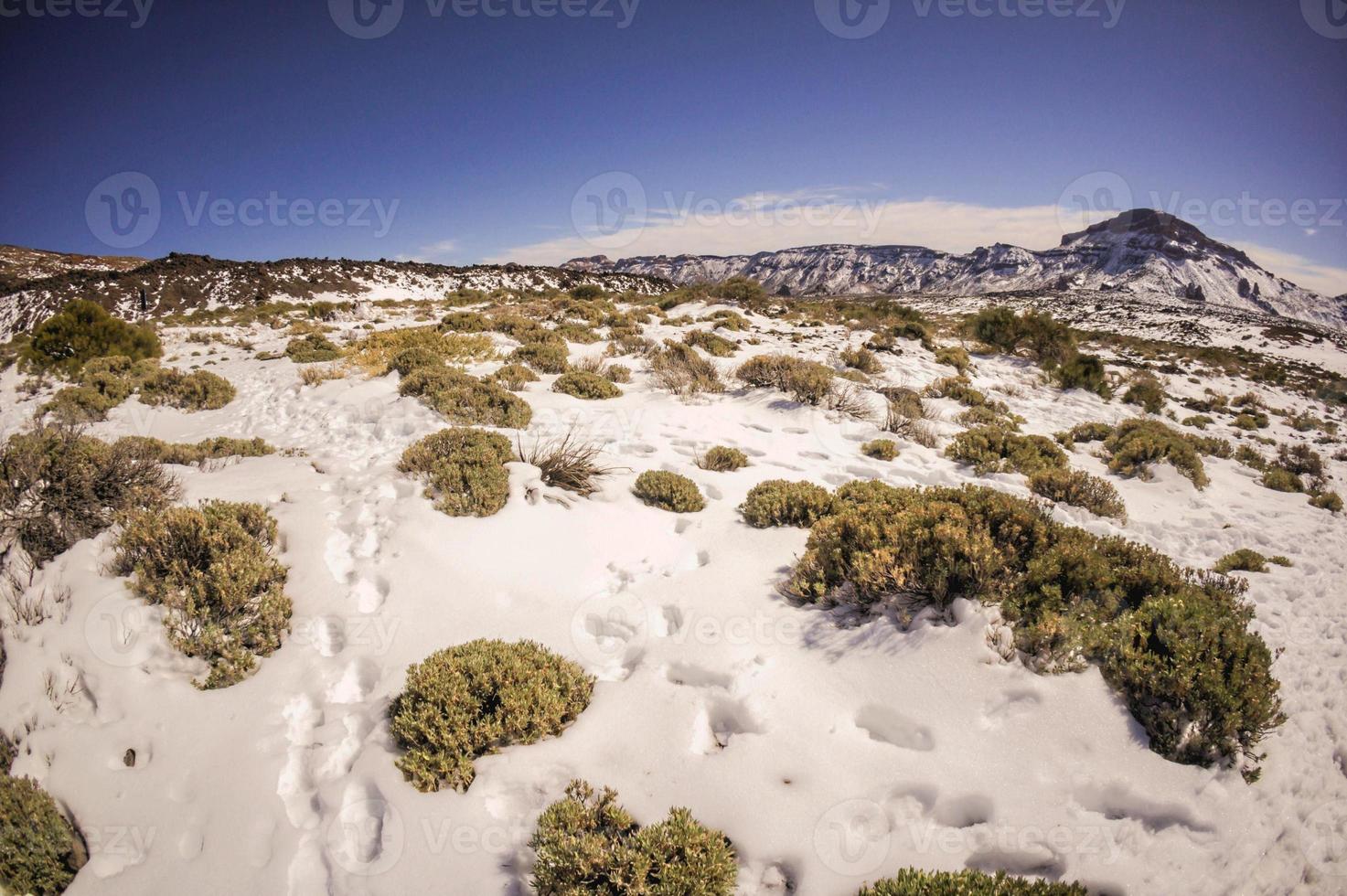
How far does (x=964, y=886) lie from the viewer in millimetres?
2191

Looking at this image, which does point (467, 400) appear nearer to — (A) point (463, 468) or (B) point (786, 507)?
(A) point (463, 468)

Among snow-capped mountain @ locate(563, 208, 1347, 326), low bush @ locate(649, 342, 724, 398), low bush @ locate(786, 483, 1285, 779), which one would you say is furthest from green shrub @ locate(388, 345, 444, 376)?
snow-capped mountain @ locate(563, 208, 1347, 326)

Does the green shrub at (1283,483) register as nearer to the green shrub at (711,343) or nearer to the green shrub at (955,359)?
the green shrub at (955,359)

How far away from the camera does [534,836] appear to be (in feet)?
8.82

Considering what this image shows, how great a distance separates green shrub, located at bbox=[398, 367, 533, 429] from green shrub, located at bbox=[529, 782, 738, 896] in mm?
6132

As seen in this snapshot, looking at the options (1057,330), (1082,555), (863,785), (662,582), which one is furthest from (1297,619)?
(1057,330)

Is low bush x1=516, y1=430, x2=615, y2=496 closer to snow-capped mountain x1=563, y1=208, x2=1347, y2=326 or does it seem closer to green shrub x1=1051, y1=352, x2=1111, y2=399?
green shrub x1=1051, y1=352, x2=1111, y2=399

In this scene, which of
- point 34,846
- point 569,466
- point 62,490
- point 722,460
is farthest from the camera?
point 722,460

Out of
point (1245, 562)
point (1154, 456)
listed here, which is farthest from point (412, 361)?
point (1154, 456)

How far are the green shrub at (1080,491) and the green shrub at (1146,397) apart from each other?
925 cm

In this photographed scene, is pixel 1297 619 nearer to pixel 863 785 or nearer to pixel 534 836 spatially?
pixel 863 785

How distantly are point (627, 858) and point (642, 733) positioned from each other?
2.64 ft

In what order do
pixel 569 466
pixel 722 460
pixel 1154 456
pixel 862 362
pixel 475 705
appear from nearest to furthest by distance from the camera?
pixel 475 705 < pixel 569 466 < pixel 722 460 < pixel 1154 456 < pixel 862 362

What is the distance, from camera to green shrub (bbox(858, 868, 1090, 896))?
218cm
